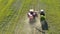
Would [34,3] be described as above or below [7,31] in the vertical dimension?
above

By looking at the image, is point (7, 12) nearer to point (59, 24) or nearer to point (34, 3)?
point (34, 3)

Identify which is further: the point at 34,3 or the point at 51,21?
the point at 34,3

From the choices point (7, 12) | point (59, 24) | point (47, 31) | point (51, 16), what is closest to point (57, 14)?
point (51, 16)

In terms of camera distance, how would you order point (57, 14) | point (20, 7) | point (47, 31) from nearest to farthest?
point (47, 31)
point (57, 14)
point (20, 7)

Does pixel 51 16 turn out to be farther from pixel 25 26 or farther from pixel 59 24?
pixel 25 26

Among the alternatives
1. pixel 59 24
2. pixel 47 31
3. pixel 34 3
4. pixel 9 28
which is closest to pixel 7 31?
pixel 9 28

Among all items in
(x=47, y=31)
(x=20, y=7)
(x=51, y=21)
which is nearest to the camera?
(x=47, y=31)
